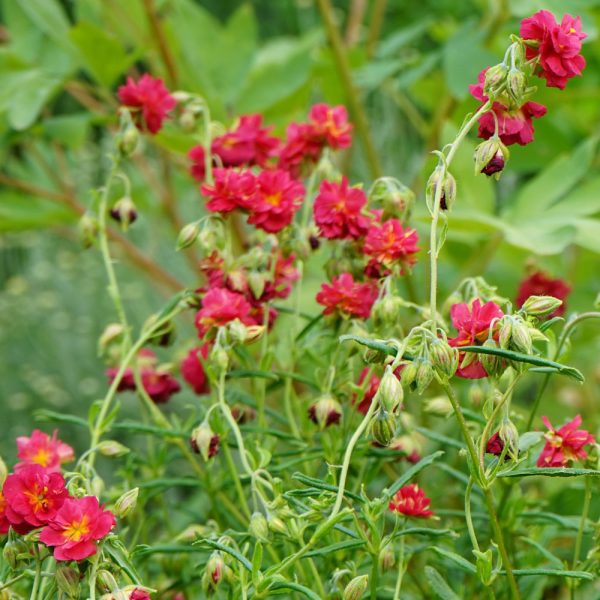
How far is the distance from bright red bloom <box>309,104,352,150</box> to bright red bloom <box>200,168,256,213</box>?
117 mm

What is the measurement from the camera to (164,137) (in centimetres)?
101

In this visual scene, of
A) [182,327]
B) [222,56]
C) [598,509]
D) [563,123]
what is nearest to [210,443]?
[598,509]

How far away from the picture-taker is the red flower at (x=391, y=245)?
65 cm

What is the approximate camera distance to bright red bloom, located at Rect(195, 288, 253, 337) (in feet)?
2.13

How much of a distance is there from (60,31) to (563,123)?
66 cm

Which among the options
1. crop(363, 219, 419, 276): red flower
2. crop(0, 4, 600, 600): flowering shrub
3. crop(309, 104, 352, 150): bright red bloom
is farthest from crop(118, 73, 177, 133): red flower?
crop(363, 219, 419, 276): red flower

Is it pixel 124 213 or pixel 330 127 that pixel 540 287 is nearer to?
pixel 330 127

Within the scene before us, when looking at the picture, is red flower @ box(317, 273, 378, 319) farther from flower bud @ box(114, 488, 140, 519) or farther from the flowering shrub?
flower bud @ box(114, 488, 140, 519)

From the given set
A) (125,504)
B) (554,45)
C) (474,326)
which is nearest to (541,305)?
(474,326)

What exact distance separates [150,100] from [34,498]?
338 mm

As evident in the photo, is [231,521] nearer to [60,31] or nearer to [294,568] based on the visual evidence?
[294,568]

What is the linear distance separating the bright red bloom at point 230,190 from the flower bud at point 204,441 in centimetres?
14

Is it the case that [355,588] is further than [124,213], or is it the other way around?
[124,213]

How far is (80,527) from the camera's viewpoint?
0.52 metres
